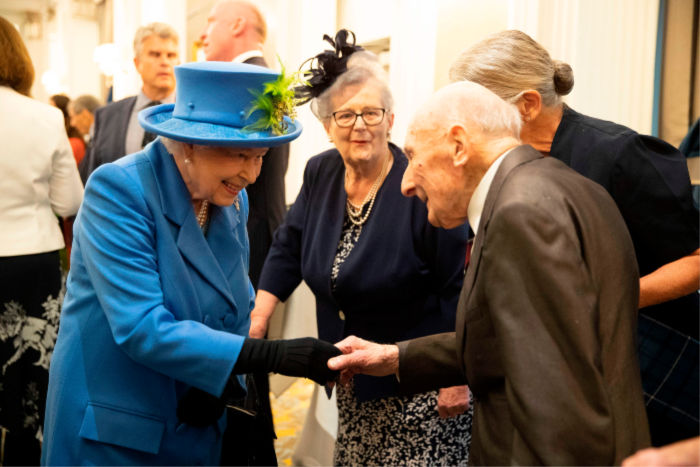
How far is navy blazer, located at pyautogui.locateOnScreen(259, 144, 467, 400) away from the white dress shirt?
1389 mm

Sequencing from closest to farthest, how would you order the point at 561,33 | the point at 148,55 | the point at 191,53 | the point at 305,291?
1. the point at 561,33
2. the point at 305,291
3. the point at 148,55
4. the point at 191,53

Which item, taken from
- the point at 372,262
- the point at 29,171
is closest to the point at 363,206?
the point at 372,262

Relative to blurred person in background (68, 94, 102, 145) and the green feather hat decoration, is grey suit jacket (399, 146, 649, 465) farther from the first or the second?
blurred person in background (68, 94, 102, 145)

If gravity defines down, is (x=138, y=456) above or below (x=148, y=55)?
below

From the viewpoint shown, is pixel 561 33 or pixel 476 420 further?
pixel 561 33

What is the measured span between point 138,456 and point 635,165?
1.51m

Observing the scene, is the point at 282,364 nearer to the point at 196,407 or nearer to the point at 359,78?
the point at 196,407

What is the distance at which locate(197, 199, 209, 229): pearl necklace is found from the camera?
190cm

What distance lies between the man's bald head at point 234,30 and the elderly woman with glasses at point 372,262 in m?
1.45

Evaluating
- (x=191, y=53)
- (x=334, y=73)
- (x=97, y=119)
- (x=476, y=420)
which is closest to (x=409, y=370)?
(x=476, y=420)

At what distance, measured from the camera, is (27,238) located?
3.16 metres

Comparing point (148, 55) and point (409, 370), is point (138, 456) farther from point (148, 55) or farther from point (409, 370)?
point (148, 55)

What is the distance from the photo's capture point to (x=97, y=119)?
4.41 m

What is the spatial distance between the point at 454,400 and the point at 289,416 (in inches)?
96.7
